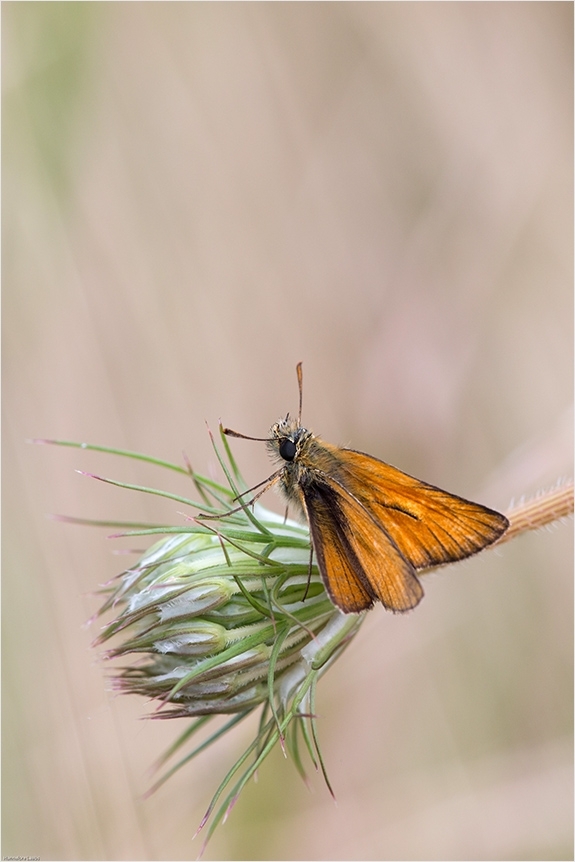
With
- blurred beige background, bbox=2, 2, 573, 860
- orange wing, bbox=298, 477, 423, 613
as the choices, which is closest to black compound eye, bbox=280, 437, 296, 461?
orange wing, bbox=298, 477, 423, 613

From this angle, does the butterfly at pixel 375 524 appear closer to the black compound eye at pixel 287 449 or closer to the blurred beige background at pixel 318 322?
the black compound eye at pixel 287 449

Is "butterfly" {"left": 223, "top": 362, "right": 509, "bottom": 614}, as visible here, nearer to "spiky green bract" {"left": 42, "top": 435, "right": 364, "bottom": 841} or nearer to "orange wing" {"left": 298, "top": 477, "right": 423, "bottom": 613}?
"orange wing" {"left": 298, "top": 477, "right": 423, "bottom": 613}

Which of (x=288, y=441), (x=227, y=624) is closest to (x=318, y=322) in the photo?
(x=288, y=441)

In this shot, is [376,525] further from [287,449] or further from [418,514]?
[287,449]

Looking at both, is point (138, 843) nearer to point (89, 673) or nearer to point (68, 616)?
point (89, 673)

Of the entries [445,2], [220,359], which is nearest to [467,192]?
[445,2]

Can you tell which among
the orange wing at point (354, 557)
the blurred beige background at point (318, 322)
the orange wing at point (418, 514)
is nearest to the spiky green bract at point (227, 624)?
the orange wing at point (354, 557)
